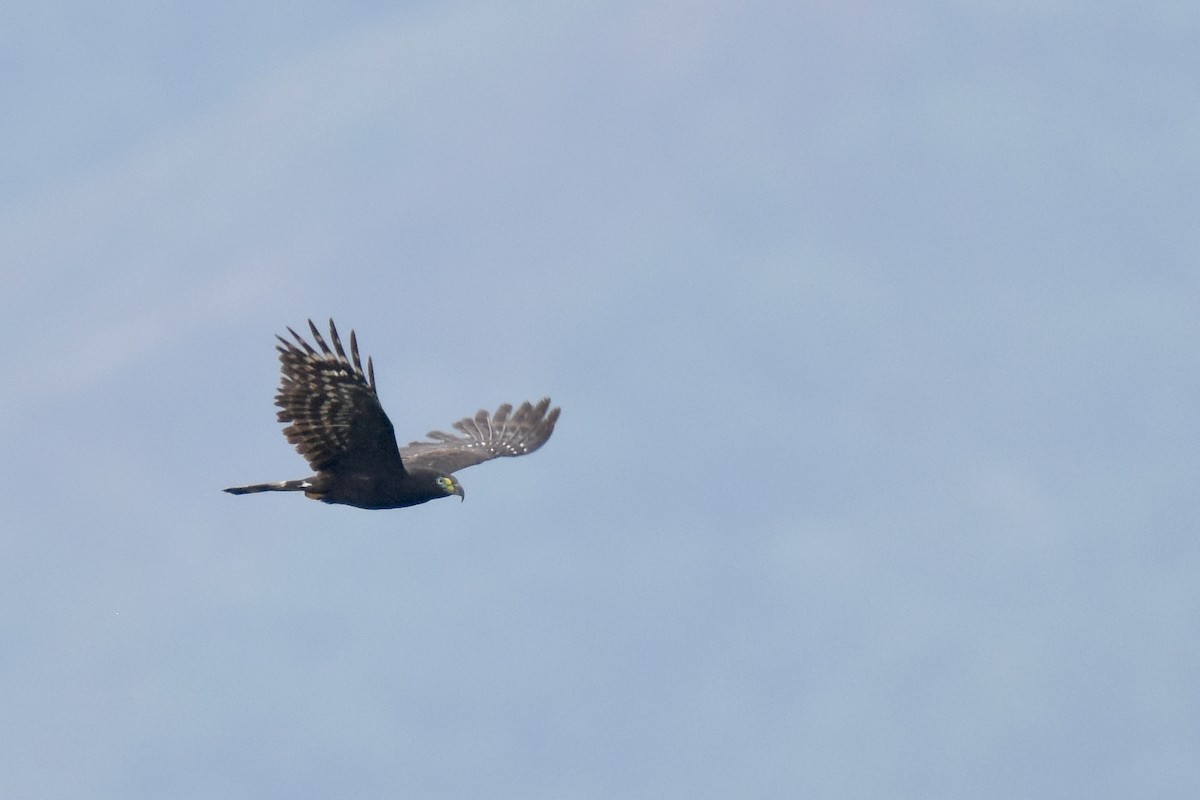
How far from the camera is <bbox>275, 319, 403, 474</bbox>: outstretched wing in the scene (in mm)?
27062

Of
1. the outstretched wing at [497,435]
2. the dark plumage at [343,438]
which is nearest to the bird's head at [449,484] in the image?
the dark plumage at [343,438]

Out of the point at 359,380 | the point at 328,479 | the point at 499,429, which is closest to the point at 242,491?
the point at 328,479

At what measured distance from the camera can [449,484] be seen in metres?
29.8

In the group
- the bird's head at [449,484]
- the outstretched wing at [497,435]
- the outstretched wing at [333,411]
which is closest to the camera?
the outstretched wing at [333,411]

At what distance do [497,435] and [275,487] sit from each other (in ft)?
20.8

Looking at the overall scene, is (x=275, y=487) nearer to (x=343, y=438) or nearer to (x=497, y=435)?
(x=343, y=438)

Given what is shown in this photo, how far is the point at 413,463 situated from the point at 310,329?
539cm

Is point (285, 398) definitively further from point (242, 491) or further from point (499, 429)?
point (499, 429)

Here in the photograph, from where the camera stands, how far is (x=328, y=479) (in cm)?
2906

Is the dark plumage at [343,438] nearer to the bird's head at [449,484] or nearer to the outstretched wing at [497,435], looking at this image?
the bird's head at [449,484]

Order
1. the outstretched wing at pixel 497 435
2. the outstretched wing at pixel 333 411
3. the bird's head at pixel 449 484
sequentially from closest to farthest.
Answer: the outstretched wing at pixel 333 411, the bird's head at pixel 449 484, the outstretched wing at pixel 497 435

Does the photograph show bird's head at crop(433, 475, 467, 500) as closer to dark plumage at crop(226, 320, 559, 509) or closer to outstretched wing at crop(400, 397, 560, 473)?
dark plumage at crop(226, 320, 559, 509)

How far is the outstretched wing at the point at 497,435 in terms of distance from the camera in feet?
112

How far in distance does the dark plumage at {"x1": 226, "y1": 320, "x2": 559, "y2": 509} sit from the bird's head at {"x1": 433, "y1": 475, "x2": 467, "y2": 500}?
15mm
